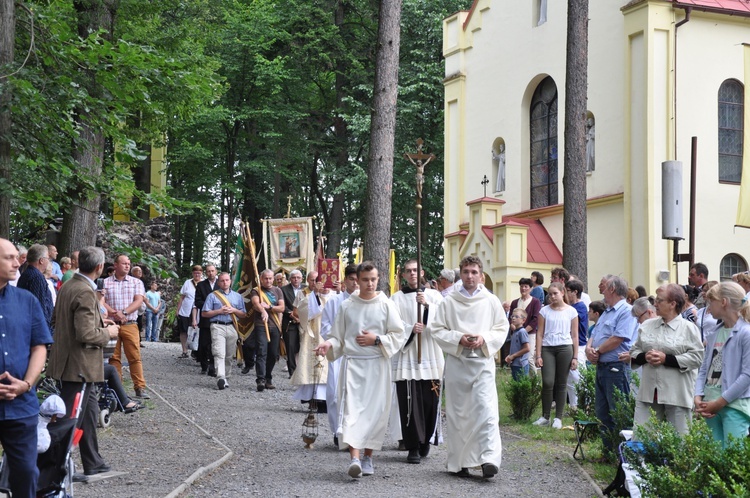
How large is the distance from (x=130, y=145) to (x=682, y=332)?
8828mm

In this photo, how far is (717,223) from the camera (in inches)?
1080

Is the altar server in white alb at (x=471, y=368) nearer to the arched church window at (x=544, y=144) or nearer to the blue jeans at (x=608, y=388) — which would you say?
the blue jeans at (x=608, y=388)

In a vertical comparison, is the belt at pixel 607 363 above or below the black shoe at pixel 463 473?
above

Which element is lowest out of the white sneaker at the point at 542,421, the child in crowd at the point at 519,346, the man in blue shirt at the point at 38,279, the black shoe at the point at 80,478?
the white sneaker at the point at 542,421

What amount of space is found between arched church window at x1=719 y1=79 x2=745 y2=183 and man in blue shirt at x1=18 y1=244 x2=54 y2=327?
67.7 ft

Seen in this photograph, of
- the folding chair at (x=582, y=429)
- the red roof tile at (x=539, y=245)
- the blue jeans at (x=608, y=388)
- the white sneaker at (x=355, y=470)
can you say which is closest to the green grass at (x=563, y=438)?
the folding chair at (x=582, y=429)

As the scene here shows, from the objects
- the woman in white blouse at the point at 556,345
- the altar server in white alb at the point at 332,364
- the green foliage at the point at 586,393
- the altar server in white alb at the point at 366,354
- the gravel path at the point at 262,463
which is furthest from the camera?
the woman in white blouse at the point at 556,345

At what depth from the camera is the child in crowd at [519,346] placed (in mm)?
16031

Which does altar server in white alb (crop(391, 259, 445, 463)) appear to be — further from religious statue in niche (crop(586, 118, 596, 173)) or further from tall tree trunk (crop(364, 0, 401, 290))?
religious statue in niche (crop(586, 118, 596, 173))

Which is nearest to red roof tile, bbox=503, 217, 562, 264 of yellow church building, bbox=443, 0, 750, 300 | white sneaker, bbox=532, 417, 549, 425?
yellow church building, bbox=443, 0, 750, 300

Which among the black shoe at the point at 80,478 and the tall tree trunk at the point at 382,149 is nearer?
the black shoe at the point at 80,478

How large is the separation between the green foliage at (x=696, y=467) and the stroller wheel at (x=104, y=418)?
7.02 meters

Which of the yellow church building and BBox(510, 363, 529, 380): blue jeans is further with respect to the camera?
the yellow church building

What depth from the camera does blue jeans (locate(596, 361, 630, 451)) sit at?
35.6ft
